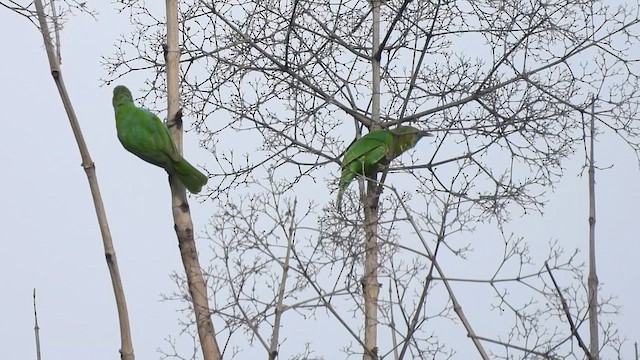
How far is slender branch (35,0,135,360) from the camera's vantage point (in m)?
2.58

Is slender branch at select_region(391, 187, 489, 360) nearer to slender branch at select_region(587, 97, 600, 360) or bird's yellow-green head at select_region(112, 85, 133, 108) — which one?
slender branch at select_region(587, 97, 600, 360)

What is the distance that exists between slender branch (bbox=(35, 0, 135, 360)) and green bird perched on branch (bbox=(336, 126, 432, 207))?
6.36ft

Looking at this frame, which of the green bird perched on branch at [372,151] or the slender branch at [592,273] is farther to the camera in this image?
the green bird perched on branch at [372,151]

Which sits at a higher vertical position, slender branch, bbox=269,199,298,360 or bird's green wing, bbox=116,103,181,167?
bird's green wing, bbox=116,103,181,167

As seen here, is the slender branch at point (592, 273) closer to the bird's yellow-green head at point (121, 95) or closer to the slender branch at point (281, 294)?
the slender branch at point (281, 294)

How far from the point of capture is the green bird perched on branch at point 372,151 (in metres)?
4.55

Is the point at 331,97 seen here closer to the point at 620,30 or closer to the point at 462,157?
→ the point at 462,157

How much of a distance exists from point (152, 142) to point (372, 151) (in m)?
1.16

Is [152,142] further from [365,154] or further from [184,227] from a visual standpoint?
[365,154]

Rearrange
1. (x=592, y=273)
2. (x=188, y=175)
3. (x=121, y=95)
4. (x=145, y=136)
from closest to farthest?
(x=592, y=273)
(x=188, y=175)
(x=145, y=136)
(x=121, y=95)

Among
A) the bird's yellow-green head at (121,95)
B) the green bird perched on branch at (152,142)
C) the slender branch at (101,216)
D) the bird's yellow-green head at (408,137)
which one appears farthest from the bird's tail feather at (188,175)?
the bird's yellow-green head at (408,137)

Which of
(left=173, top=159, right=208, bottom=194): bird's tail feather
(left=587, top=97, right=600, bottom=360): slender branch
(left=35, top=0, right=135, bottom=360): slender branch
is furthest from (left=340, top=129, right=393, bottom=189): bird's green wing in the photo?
(left=35, top=0, right=135, bottom=360): slender branch

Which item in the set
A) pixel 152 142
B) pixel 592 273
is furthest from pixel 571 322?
pixel 152 142

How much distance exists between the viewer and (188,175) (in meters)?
3.73
